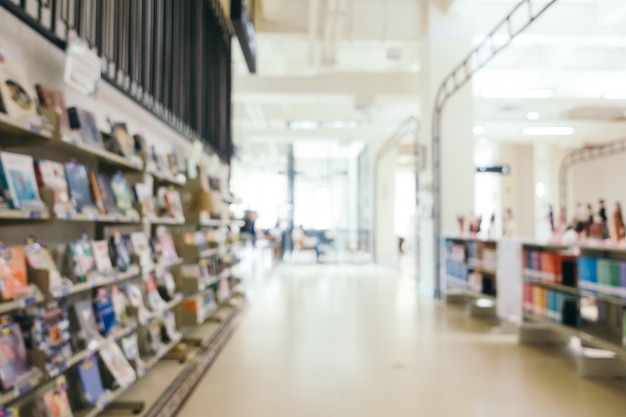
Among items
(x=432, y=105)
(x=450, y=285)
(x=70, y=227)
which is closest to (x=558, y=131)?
(x=432, y=105)

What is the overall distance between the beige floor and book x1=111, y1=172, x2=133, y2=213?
1.37 meters

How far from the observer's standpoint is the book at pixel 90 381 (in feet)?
8.33

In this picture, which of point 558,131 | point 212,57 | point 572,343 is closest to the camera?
point 572,343

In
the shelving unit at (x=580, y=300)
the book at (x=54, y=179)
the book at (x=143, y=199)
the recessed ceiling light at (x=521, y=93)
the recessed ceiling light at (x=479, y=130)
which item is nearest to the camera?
the book at (x=54, y=179)

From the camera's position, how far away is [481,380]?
377 cm

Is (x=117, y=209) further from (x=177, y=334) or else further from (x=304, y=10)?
(x=304, y=10)

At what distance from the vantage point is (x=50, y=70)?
8.80 feet

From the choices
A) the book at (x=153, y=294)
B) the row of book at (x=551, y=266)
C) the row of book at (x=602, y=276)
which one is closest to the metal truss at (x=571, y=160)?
the row of book at (x=551, y=266)

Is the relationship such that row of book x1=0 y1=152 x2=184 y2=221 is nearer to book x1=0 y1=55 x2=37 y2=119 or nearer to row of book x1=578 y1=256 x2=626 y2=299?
book x1=0 y1=55 x2=37 y2=119

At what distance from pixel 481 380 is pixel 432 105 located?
18.5 feet

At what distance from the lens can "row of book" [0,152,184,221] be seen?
6.69 ft

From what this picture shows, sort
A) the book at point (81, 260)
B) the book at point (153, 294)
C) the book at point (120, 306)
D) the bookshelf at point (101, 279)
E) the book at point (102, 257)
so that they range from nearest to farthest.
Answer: the bookshelf at point (101, 279) → the book at point (81, 260) → the book at point (102, 257) → the book at point (120, 306) → the book at point (153, 294)

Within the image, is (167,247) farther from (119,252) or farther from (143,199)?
(119,252)

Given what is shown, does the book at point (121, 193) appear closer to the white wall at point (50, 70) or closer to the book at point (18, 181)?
the white wall at point (50, 70)
